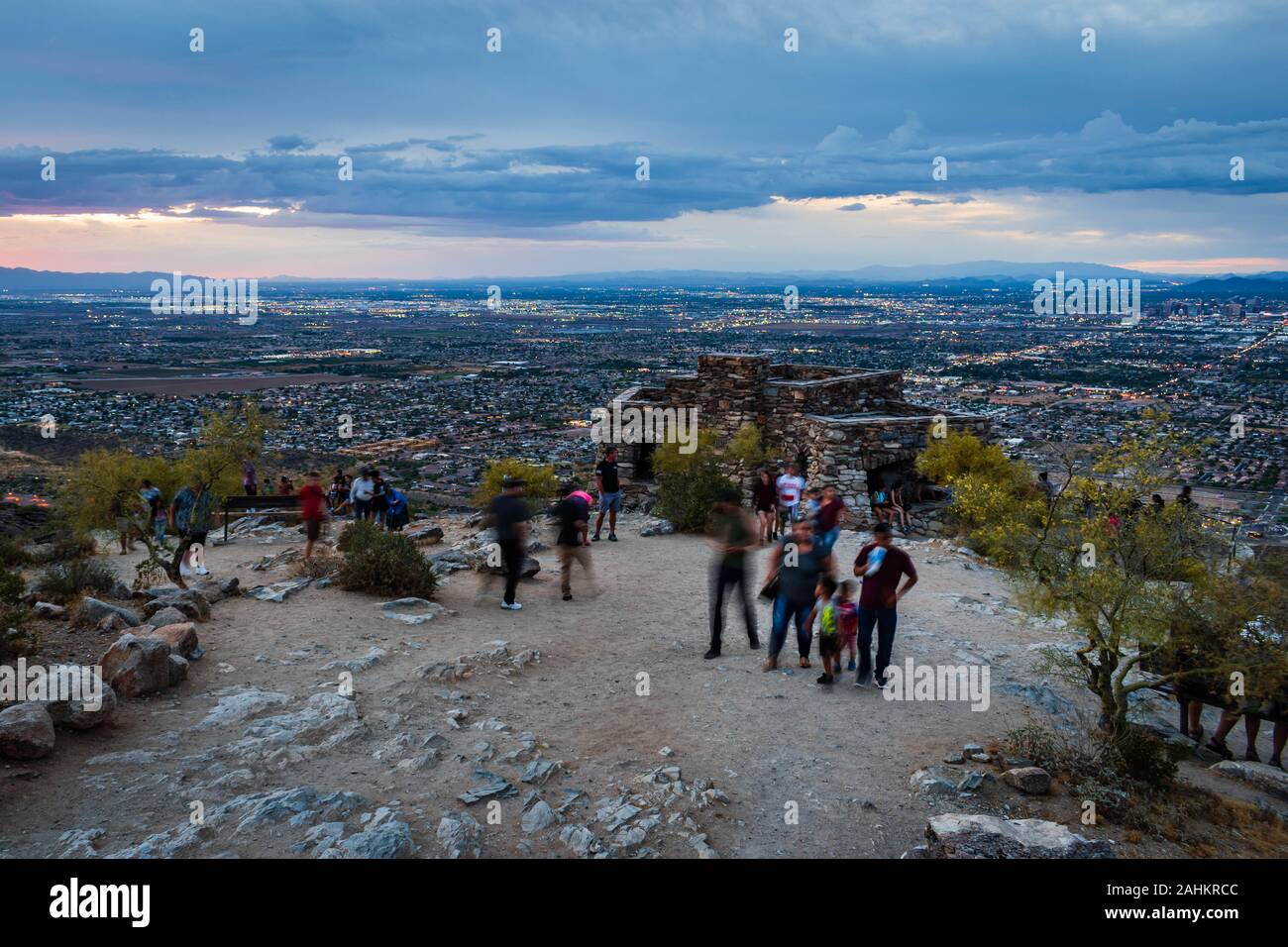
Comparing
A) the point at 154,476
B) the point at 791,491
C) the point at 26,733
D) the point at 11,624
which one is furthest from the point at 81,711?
the point at 154,476

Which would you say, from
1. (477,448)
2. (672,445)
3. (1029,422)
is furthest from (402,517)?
(1029,422)

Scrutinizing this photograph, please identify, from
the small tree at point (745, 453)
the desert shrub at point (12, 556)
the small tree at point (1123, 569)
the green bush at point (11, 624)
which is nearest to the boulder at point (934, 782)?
the small tree at point (1123, 569)

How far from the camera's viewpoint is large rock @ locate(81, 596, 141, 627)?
787 centimetres

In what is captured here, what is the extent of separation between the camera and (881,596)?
7.36m

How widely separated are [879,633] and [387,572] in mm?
5518

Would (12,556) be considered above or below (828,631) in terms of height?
above

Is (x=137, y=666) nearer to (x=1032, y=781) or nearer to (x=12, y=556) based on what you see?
(x=12, y=556)

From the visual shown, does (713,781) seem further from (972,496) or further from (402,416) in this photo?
(402,416)

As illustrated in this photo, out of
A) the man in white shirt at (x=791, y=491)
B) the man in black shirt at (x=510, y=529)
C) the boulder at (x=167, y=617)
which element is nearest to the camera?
the boulder at (x=167, y=617)

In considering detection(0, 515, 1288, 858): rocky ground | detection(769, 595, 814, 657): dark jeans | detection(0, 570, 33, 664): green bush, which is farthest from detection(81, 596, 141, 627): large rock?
detection(769, 595, 814, 657): dark jeans

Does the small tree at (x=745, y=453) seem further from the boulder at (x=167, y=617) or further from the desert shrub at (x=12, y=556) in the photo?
the desert shrub at (x=12, y=556)

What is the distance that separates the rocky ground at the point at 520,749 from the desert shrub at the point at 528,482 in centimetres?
731

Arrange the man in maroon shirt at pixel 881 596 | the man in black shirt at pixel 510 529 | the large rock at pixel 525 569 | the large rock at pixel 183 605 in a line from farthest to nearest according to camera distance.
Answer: the large rock at pixel 525 569
the man in black shirt at pixel 510 529
the large rock at pixel 183 605
the man in maroon shirt at pixel 881 596

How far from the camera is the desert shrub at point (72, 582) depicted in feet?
29.3
